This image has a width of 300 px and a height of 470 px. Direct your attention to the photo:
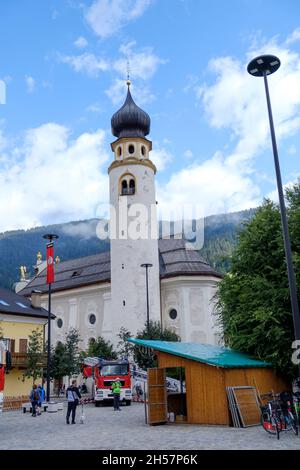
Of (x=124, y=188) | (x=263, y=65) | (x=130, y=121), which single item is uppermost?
(x=130, y=121)

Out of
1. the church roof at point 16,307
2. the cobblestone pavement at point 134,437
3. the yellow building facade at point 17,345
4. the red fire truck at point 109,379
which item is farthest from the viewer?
the church roof at point 16,307

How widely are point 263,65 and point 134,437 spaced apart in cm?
1221

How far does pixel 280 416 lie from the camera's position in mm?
14391

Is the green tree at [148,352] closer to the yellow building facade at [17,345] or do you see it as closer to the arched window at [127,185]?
the yellow building facade at [17,345]

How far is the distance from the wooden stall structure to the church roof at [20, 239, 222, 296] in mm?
30558

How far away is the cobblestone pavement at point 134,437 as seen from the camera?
1244 centimetres

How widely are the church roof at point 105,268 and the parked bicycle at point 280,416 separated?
34.3 meters

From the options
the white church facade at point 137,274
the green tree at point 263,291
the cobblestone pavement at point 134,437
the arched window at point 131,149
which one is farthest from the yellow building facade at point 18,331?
the arched window at point 131,149

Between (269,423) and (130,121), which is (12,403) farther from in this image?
(130,121)

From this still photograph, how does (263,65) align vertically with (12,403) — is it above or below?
above

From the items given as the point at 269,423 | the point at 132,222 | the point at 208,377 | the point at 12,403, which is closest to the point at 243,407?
the point at 208,377

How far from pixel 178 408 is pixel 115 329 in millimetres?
28380
